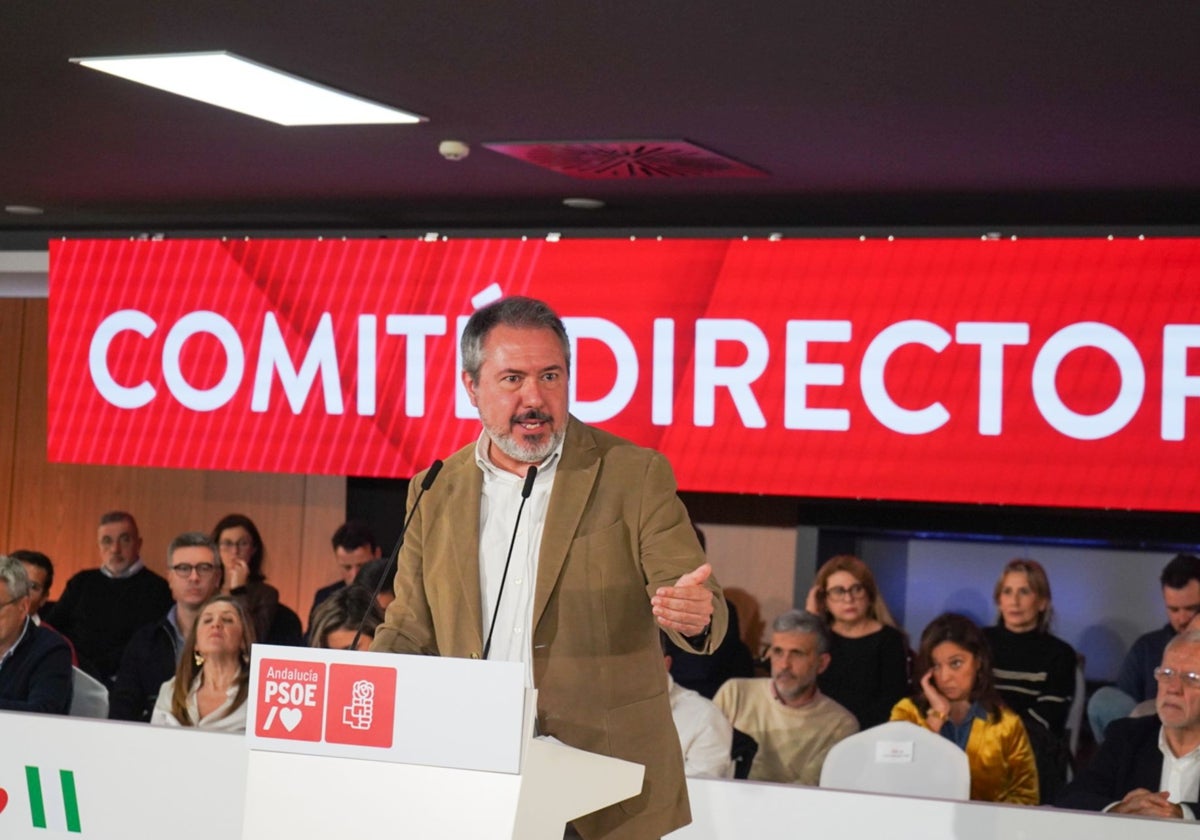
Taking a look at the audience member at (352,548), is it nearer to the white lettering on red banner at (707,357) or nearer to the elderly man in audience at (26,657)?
the white lettering on red banner at (707,357)

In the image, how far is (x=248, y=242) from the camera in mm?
5441

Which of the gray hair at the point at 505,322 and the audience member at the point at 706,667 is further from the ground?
the gray hair at the point at 505,322

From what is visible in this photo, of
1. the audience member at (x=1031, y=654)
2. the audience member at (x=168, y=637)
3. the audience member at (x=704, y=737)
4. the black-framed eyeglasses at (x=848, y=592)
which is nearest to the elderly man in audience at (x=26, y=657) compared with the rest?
the audience member at (x=168, y=637)

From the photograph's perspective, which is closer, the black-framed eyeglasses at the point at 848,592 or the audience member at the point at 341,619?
the audience member at the point at 341,619

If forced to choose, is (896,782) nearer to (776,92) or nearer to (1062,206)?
(776,92)

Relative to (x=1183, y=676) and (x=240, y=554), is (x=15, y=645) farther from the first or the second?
(x=1183, y=676)

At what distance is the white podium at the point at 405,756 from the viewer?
1.90 m

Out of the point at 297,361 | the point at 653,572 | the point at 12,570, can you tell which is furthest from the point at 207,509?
the point at 653,572

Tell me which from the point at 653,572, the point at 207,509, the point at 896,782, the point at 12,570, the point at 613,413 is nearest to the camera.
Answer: the point at 653,572

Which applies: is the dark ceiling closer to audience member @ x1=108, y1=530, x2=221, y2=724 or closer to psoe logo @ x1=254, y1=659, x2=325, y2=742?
audience member @ x1=108, y1=530, x2=221, y2=724

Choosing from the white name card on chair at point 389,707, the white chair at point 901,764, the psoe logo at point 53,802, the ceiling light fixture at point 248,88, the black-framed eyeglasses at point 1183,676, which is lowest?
the psoe logo at point 53,802

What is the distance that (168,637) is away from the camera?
16.1ft

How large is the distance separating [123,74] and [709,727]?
224cm

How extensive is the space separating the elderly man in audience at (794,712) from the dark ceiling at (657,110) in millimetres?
1417
